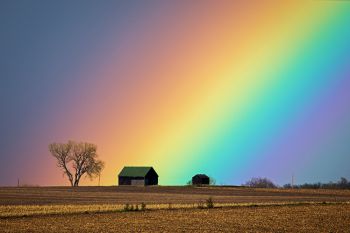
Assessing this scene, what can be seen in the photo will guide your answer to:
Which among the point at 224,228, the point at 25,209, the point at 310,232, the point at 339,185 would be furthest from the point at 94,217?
the point at 339,185

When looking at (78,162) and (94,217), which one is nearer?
(94,217)

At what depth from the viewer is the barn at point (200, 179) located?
174 metres

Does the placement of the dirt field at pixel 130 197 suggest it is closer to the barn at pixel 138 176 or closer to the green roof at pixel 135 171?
the barn at pixel 138 176

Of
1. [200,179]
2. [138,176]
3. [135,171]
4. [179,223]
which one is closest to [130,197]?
[179,223]

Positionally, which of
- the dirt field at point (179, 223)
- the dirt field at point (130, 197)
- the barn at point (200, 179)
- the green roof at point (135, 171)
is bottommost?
the dirt field at point (179, 223)

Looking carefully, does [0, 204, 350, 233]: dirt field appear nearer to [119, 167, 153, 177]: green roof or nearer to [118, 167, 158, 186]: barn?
[118, 167, 158, 186]: barn

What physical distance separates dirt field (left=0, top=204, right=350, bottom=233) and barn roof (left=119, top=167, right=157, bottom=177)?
11780 cm

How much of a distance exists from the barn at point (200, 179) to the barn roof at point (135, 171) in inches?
565

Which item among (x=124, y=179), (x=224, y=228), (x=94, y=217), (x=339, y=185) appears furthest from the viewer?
(x=124, y=179)

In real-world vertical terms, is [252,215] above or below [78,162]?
below

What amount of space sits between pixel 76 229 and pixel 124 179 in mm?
135691

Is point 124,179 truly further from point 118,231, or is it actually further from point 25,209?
point 118,231

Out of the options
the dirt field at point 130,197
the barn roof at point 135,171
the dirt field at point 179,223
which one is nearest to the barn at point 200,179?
the barn roof at point 135,171

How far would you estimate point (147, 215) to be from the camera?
4934 cm
